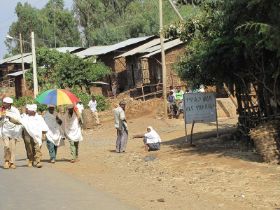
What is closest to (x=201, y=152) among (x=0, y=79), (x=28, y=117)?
(x=28, y=117)

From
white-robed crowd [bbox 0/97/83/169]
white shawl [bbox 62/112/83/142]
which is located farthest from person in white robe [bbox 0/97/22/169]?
white shawl [bbox 62/112/83/142]

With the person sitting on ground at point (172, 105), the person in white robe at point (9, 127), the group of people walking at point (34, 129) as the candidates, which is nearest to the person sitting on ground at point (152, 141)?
the group of people walking at point (34, 129)

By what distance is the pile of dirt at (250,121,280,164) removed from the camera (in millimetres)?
12453

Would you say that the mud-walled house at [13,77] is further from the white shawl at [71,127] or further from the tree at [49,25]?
the white shawl at [71,127]

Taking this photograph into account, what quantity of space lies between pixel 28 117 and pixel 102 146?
7.44 metres

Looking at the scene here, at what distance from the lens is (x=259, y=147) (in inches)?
502

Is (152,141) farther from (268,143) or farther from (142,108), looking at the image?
(142,108)

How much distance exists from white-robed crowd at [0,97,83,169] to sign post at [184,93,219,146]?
3788mm

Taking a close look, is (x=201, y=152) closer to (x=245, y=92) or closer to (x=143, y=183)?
(x=245, y=92)

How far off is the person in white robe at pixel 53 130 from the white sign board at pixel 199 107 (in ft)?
13.7

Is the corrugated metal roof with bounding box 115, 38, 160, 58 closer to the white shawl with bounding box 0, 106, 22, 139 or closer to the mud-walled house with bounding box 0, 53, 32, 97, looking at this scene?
the mud-walled house with bounding box 0, 53, 32, 97

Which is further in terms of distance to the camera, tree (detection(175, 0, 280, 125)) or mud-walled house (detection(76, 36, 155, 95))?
mud-walled house (detection(76, 36, 155, 95))

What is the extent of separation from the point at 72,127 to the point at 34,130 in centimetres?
140

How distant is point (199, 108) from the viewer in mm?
17828
